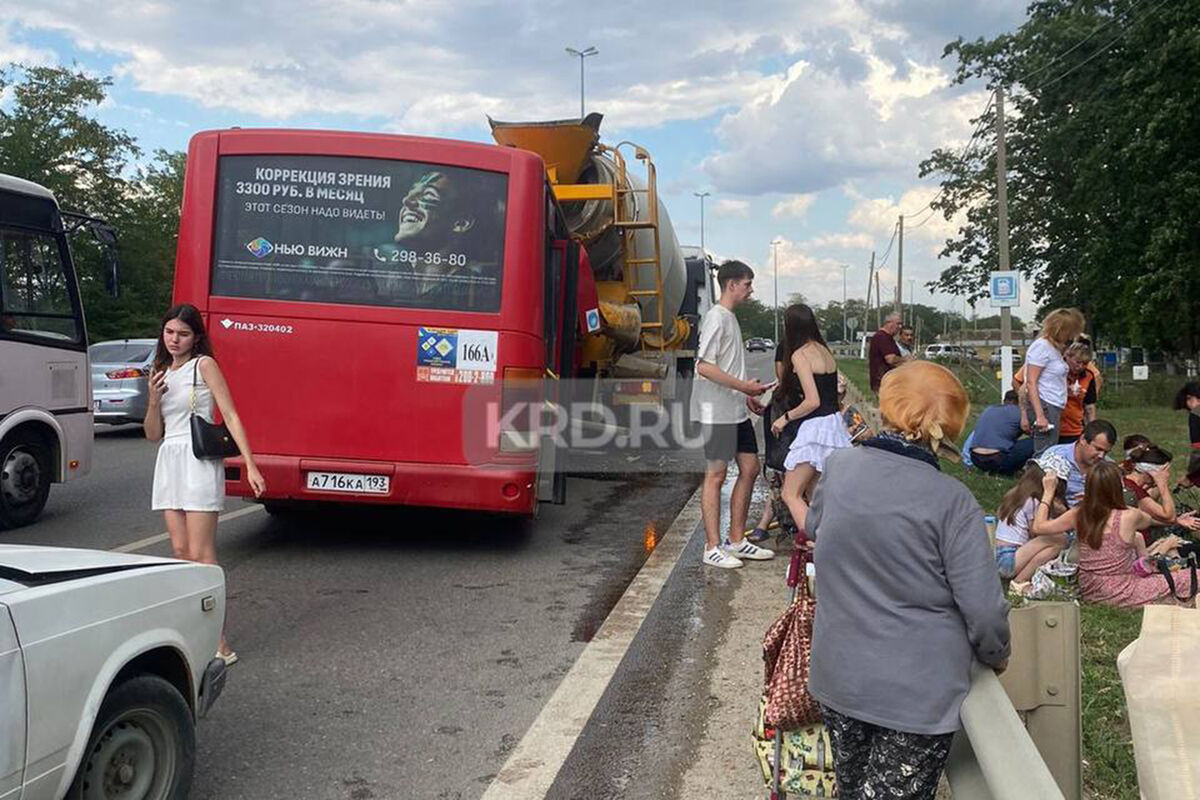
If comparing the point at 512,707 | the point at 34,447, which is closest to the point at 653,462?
the point at 34,447

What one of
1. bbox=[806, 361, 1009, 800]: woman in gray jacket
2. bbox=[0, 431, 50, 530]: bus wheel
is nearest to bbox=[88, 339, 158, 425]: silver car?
bbox=[0, 431, 50, 530]: bus wheel

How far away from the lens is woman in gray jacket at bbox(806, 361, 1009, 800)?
247 centimetres

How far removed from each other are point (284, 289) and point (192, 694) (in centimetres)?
402

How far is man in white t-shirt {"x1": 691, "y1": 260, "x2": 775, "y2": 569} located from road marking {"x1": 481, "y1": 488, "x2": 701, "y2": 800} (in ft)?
1.62

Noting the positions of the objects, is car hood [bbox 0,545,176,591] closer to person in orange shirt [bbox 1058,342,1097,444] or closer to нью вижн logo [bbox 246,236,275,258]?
нью вижн logo [bbox 246,236,275,258]

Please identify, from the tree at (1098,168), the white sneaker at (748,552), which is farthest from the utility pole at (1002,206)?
the white sneaker at (748,552)

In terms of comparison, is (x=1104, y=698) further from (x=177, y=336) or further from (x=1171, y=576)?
(x=177, y=336)

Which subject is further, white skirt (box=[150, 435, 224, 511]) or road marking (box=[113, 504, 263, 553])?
road marking (box=[113, 504, 263, 553])

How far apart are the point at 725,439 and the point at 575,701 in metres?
2.79

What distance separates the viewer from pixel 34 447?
8.55m

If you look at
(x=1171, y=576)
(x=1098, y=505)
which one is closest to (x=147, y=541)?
(x=1098, y=505)

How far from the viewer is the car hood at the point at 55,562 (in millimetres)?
2900

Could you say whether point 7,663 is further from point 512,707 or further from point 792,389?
point 792,389

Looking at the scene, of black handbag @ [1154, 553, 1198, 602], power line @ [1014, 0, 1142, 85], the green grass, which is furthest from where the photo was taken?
power line @ [1014, 0, 1142, 85]
